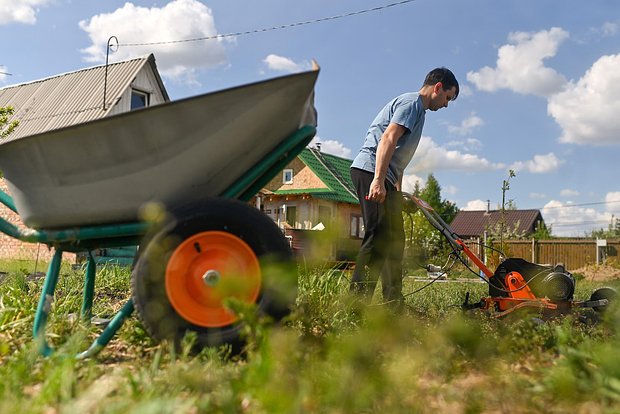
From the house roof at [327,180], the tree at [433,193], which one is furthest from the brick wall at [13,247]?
the tree at [433,193]

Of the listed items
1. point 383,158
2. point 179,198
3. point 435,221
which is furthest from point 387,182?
point 179,198

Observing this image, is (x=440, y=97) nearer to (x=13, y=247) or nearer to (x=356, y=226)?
(x=13, y=247)

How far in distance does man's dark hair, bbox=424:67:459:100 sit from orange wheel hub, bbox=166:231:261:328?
7.33 ft

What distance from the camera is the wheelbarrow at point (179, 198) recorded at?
2.19 m

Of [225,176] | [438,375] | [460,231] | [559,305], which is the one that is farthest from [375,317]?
[460,231]

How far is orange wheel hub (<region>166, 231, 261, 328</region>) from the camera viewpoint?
220 centimetres

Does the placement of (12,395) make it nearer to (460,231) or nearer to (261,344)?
(261,344)

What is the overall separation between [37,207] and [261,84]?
107 cm

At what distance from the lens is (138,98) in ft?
51.3

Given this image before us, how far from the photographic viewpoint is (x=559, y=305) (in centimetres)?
402

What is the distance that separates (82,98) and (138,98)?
143cm

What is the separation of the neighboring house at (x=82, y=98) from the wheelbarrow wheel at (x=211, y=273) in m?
12.6

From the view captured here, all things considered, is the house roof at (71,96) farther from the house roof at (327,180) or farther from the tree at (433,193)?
the tree at (433,193)

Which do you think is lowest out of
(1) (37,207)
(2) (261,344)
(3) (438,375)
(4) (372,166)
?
(3) (438,375)
